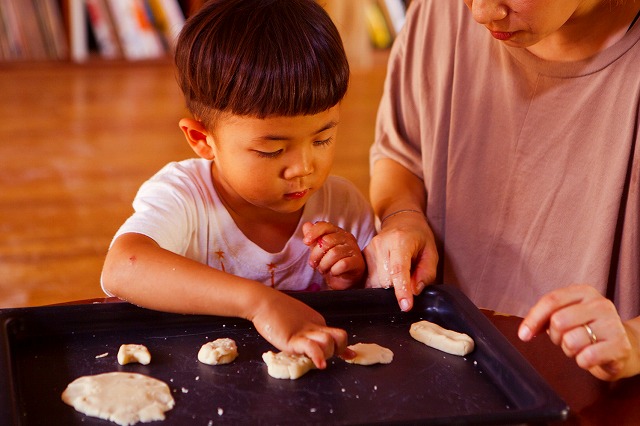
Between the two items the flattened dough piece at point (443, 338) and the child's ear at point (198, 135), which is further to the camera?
the child's ear at point (198, 135)

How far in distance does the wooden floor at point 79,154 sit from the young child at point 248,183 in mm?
1252

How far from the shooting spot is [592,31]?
1.22m

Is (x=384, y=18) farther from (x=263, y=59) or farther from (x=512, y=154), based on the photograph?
(x=263, y=59)

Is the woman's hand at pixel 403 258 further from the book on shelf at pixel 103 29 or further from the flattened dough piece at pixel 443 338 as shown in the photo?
the book on shelf at pixel 103 29

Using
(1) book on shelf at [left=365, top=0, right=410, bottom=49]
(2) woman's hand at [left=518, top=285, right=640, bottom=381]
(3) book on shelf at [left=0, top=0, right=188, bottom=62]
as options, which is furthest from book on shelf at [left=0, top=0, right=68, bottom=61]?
(2) woman's hand at [left=518, top=285, right=640, bottom=381]

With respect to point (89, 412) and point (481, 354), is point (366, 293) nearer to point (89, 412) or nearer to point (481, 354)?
point (481, 354)

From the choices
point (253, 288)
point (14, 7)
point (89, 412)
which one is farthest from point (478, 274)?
point (14, 7)

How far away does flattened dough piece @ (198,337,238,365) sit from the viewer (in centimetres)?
93

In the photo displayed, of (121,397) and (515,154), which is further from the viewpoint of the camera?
(515,154)

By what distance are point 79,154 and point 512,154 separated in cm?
243

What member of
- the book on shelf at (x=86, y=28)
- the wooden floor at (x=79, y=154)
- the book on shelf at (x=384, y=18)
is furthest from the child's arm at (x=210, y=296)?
the book on shelf at (x=384, y=18)

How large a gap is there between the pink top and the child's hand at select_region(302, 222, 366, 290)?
26cm

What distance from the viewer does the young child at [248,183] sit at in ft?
3.34

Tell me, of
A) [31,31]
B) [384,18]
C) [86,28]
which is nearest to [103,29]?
[86,28]
